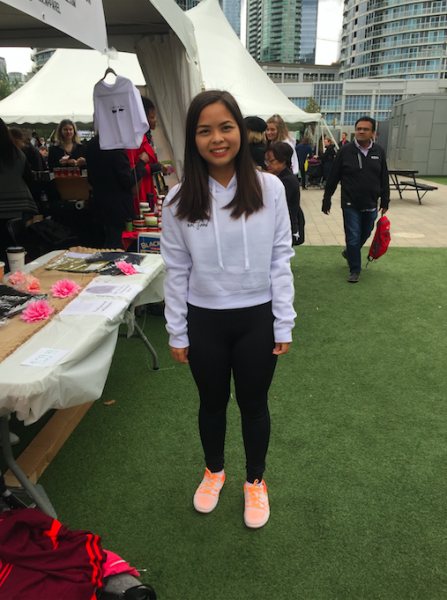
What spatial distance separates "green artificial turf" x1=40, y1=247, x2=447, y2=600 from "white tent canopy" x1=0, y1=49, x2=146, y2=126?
21.7 feet

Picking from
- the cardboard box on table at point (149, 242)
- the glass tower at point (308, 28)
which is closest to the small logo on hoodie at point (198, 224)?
the cardboard box on table at point (149, 242)

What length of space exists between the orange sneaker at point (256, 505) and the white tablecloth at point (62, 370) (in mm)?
840

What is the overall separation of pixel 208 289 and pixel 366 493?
1362mm

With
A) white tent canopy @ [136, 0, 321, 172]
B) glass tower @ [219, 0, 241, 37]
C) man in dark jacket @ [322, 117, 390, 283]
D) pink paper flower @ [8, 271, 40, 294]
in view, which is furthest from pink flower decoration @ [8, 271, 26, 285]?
glass tower @ [219, 0, 241, 37]

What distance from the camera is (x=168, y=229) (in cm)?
169

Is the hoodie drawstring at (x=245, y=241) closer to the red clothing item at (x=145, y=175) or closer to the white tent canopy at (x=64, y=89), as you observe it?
the red clothing item at (x=145, y=175)

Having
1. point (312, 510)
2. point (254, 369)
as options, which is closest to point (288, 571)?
point (312, 510)

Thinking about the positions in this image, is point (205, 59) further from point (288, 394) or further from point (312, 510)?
point (312, 510)

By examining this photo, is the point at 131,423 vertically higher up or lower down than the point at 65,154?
lower down

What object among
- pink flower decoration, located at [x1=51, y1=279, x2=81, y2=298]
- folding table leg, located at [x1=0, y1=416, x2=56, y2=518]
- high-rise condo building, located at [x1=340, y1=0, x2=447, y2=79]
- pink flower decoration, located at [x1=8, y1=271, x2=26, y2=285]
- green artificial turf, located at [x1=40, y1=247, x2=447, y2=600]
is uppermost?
high-rise condo building, located at [x1=340, y1=0, x2=447, y2=79]

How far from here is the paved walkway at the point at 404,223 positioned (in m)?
7.87

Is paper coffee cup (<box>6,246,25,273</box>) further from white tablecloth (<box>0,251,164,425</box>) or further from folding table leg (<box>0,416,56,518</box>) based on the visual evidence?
folding table leg (<box>0,416,56,518</box>)

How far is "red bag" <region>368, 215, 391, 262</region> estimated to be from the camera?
17.4 ft

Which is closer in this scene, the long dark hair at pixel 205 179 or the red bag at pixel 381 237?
the long dark hair at pixel 205 179
